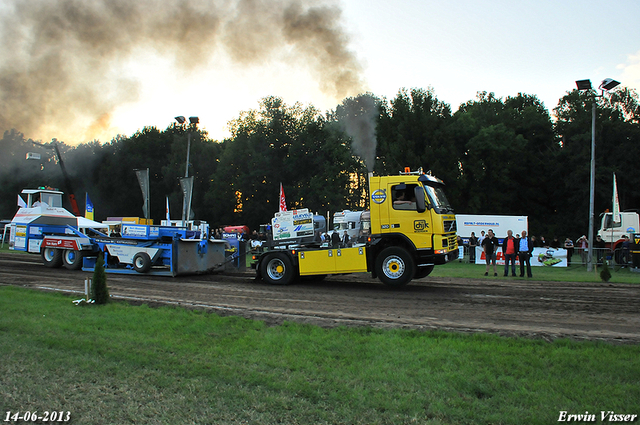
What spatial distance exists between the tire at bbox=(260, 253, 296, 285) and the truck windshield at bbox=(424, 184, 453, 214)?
480 cm

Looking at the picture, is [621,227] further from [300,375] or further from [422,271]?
[300,375]

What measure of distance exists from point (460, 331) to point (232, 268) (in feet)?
39.7

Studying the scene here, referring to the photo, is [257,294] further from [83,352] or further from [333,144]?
[333,144]

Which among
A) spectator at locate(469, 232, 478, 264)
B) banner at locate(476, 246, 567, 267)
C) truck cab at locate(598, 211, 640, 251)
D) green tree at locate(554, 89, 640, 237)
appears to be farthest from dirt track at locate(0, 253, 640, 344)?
green tree at locate(554, 89, 640, 237)

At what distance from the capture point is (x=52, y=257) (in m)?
18.7

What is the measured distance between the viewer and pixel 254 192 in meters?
56.5

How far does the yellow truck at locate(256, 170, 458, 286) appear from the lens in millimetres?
12594

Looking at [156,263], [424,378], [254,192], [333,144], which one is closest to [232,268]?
[156,263]

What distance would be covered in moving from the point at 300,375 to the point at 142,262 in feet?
41.4

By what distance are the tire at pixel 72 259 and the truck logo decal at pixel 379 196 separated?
11.9 meters

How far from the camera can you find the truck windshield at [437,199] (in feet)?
41.9

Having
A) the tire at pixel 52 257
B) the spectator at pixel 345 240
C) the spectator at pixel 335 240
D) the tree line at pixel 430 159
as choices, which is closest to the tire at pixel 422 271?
the spectator at pixel 345 240

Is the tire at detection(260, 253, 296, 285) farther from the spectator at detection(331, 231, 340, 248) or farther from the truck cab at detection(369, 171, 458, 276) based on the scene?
the truck cab at detection(369, 171, 458, 276)

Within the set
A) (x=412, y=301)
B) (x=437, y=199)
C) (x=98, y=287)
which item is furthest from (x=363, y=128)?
(x=98, y=287)
